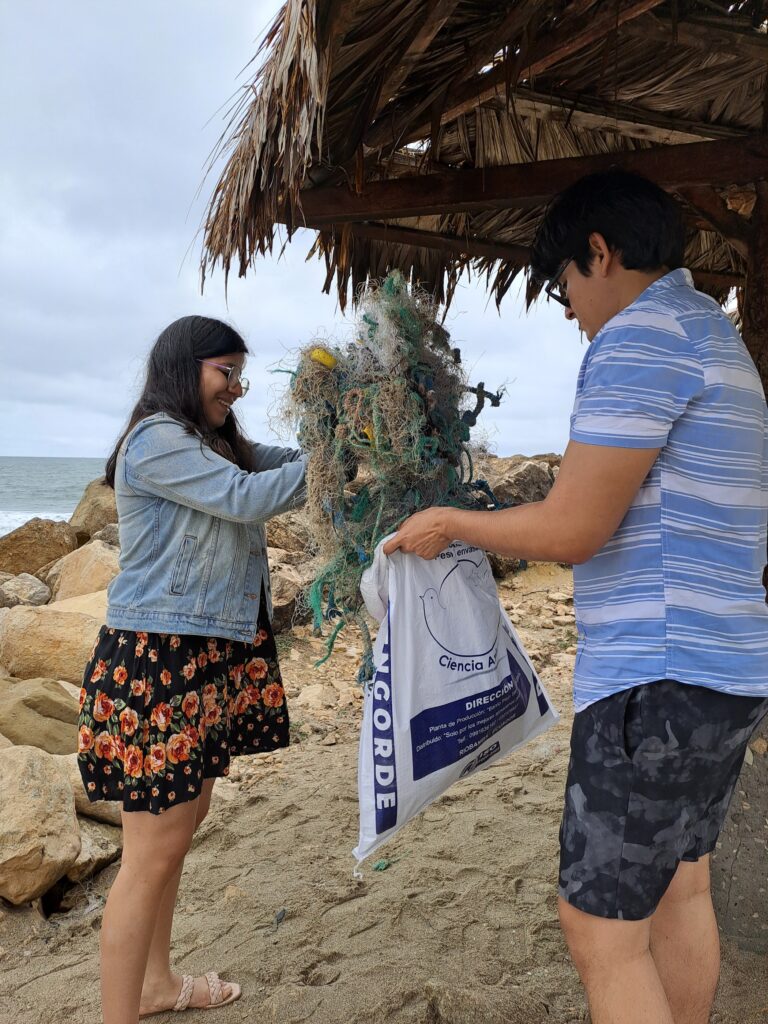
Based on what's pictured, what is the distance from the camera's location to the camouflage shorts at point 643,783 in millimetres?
1466

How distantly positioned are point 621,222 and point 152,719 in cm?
155

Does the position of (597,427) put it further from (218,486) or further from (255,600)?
(255,600)

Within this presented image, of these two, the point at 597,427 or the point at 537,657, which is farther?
the point at 537,657

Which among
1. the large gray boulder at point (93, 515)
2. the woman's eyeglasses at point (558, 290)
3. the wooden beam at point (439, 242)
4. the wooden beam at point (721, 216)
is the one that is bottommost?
the large gray boulder at point (93, 515)

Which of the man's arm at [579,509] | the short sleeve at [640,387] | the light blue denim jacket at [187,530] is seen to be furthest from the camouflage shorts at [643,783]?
the light blue denim jacket at [187,530]

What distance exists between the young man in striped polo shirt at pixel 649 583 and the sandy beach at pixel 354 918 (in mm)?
1045

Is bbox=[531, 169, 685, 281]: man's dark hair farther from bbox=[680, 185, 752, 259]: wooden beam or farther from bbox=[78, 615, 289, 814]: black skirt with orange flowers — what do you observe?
bbox=[680, 185, 752, 259]: wooden beam

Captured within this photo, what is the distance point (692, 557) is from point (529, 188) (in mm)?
2080

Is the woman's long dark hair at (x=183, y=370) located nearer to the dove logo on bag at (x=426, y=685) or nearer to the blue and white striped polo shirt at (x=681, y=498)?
the dove logo on bag at (x=426, y=685)

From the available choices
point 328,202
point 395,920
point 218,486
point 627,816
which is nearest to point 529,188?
point 328,202

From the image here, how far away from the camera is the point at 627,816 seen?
1500 millimetres

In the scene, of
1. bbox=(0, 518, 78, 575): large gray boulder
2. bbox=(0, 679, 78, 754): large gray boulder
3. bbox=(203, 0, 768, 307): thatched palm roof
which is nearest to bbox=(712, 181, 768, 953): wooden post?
bbox=(203, 0, 768, 307): thatched palm roof

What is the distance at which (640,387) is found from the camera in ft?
4.66

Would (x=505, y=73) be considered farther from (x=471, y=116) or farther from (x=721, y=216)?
(x=721, y=216)
